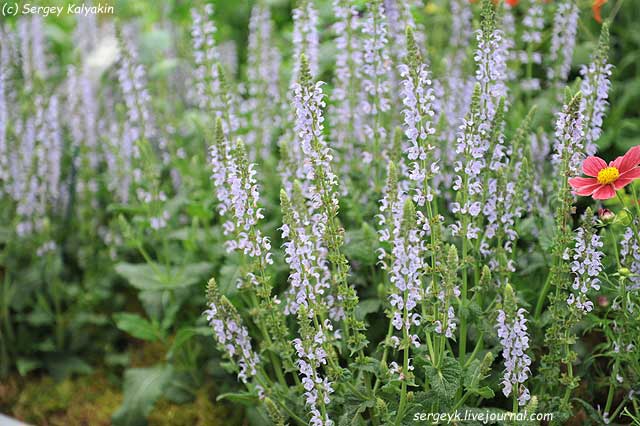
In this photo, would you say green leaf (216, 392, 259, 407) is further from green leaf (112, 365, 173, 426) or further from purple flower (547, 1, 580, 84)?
purple flower (547, 1, 580, 84)

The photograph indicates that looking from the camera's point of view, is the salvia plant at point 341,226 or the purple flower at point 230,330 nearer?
the salvia plant at point 341,226

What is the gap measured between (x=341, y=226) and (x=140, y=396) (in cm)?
131

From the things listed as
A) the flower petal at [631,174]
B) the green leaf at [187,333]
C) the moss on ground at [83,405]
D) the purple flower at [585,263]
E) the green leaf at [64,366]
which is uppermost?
the flower petal at [631,174]

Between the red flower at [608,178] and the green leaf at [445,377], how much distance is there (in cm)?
65

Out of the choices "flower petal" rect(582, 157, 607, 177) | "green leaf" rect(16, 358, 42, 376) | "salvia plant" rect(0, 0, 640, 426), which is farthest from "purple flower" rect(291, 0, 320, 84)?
"green leaf" rect(16, 358, 42, 376)

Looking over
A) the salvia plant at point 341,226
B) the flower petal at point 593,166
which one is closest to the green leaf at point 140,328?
the salvia plant at point 341,226

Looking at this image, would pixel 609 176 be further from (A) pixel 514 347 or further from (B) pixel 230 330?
(B) pixel 230 330

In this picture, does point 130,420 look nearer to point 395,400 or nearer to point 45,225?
point 45,225

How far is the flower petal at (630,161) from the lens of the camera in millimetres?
2145

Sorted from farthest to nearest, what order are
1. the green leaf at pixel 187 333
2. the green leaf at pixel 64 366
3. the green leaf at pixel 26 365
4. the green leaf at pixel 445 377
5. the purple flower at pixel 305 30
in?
the green leaf at pixel 64 366
the green leaf at pixel 26 365
the purple flower at pixel 305 30
the green leaf at pixel 187 333
the green leaf at pixel 445 377

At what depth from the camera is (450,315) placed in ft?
6.82

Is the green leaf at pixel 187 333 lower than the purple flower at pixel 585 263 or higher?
lower

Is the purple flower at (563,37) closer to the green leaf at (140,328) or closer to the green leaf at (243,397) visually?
the green leaf at (243,397)

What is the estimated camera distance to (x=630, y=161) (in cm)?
215
